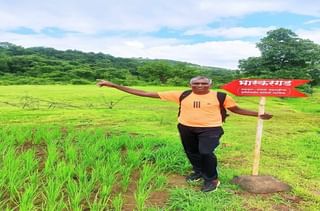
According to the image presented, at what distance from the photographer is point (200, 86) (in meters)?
4.25

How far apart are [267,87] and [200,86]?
0.77m

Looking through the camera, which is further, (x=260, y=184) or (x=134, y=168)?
(x=134, y=168)

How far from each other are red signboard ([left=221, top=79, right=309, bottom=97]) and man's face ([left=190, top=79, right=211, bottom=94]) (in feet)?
1.39

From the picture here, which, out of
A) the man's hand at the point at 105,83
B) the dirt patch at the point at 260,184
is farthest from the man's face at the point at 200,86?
the dirt patch at the point at 260,184

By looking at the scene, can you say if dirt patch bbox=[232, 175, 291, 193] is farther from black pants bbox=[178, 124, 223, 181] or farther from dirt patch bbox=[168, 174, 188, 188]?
dirt patch bbox=[168, 174, 188, 188]

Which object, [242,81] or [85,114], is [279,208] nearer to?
[242,81]

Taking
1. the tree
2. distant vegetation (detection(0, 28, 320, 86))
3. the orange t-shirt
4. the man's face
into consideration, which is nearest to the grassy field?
the orange t-shirt

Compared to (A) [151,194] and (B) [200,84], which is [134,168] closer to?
(A) [151,194]

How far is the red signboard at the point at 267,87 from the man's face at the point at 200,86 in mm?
425

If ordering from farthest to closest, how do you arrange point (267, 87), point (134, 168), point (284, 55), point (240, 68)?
point (240, 68) < point (284, 55) < point (134, 168) < point (267, 87)

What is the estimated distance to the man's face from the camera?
423 centimetres

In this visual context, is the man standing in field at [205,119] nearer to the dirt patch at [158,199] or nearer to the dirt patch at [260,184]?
the dirt patch at [260,184]

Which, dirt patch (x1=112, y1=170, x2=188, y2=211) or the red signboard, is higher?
the red signboard

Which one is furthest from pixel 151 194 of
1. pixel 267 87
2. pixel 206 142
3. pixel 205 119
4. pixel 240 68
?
pixel 240 68
